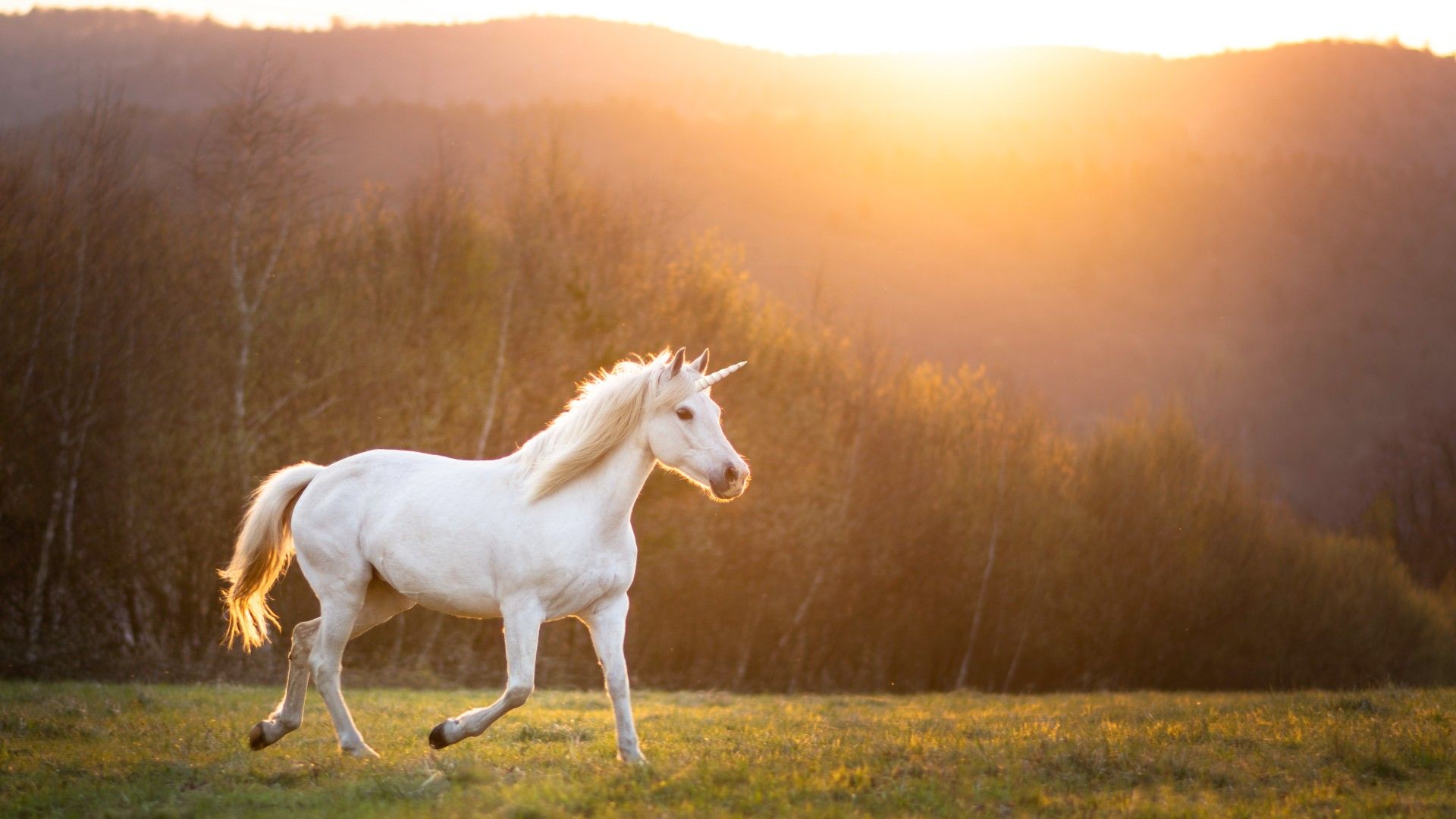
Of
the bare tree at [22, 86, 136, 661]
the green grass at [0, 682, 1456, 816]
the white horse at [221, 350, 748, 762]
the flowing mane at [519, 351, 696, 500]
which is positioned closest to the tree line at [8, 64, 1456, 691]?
the bare tree at [22, 86, 136, 661]

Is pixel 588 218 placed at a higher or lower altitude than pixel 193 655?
higher

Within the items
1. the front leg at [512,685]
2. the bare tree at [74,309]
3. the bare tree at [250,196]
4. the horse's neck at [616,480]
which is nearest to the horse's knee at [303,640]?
the front leg at [512,685]

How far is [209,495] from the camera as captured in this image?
23.1m

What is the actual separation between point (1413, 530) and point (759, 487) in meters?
47.2

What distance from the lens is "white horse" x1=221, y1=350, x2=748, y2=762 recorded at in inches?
300

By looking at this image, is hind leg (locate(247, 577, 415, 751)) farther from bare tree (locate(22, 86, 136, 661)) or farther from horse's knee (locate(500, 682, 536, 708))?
bare tree (locate(22, 86, 136, 661))

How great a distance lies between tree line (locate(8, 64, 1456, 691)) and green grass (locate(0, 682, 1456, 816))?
38.8 feet

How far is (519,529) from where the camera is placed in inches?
306

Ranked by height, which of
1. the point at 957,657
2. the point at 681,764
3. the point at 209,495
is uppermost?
the point at 681,764

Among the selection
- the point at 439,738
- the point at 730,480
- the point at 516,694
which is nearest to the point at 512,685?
the point at 516,694

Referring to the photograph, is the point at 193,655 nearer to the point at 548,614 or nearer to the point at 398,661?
the point at 398,661

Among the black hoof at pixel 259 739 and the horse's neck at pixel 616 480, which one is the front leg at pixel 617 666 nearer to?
the horse's neck at pixel 616 480

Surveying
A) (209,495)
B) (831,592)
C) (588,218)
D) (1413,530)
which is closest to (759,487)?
(831,592)

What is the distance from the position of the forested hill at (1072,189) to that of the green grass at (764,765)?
69.0 meters
